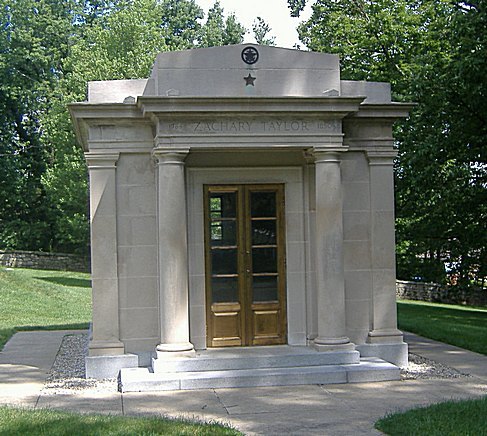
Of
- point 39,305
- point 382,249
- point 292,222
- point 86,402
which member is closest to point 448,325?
point 382,249

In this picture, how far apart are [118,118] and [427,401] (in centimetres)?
553

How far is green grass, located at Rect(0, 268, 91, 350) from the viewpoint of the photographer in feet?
59.6

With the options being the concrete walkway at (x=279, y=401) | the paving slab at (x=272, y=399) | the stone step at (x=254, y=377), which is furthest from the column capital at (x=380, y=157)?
the paving slab at (x=272, y=399)

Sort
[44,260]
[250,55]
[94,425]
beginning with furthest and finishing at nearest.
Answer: [44,260], [250,55], [94,425]

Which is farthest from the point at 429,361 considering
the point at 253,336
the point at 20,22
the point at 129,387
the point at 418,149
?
the point at 20,22

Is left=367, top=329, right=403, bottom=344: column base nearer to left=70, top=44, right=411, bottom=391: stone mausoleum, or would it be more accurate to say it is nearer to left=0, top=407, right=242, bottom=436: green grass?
left=70, top=44, right=411, bottom=391: stone mausoleum

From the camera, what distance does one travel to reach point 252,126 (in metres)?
10.4

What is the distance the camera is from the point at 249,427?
7.54m

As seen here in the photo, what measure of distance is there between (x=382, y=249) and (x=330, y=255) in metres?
1.17

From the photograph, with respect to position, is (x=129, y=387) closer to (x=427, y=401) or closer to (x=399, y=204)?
(x=427, y=401)

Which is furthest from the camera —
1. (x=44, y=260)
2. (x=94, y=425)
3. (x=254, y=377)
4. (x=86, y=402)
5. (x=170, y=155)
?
(x=44, y=260)

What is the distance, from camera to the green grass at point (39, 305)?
18.2m

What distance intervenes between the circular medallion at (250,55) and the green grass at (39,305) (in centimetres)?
704

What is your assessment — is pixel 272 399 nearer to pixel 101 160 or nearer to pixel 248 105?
pixel 248 105
